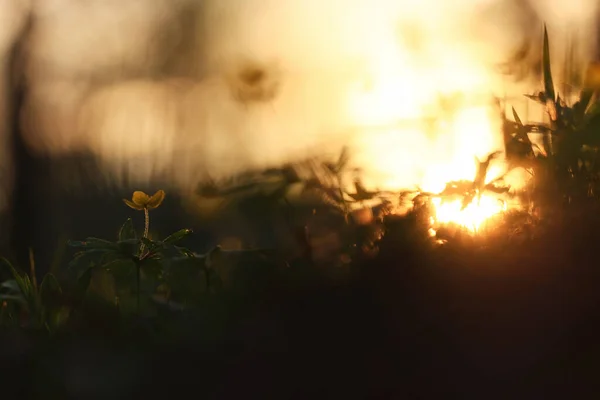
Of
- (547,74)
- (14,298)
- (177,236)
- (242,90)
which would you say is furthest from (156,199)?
(547,74)

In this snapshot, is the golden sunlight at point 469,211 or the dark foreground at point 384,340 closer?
the dark foreground at point 384,340

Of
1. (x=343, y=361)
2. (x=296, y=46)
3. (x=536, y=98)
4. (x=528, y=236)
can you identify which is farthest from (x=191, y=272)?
(x=296, y=46)

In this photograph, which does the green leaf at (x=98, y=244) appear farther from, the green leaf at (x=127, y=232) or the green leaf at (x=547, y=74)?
the green leaf at (x=547, y=74)

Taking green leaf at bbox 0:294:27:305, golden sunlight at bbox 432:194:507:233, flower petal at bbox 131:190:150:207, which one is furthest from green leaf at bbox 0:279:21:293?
golden sunlight at bbox 432:194:507:233

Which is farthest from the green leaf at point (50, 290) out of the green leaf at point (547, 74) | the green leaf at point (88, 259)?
the green leaf at point (547, 74)

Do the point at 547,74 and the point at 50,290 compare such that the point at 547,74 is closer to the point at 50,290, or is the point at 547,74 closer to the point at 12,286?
the point at 50,290

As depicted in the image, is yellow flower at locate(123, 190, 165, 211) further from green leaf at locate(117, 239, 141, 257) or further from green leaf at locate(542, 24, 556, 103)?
green leaf at locate(542, 24, 556, 103)

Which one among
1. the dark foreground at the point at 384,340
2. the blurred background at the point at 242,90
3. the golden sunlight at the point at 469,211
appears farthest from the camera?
the blurred background at the point at 242,90

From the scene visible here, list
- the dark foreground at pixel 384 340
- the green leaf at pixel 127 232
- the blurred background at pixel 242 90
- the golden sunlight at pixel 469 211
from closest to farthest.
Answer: the dark foreground at pixel 384 340, the golden sunlight at pixel 469 211, the green leaf at pixel 127 232, the blurred background at pixel 242 90

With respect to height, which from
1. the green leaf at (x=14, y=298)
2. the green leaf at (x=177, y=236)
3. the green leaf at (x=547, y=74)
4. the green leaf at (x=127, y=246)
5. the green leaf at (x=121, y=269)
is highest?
the green leaf at (x=547, y=74)

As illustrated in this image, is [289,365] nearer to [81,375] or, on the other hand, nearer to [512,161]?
[81,375]
